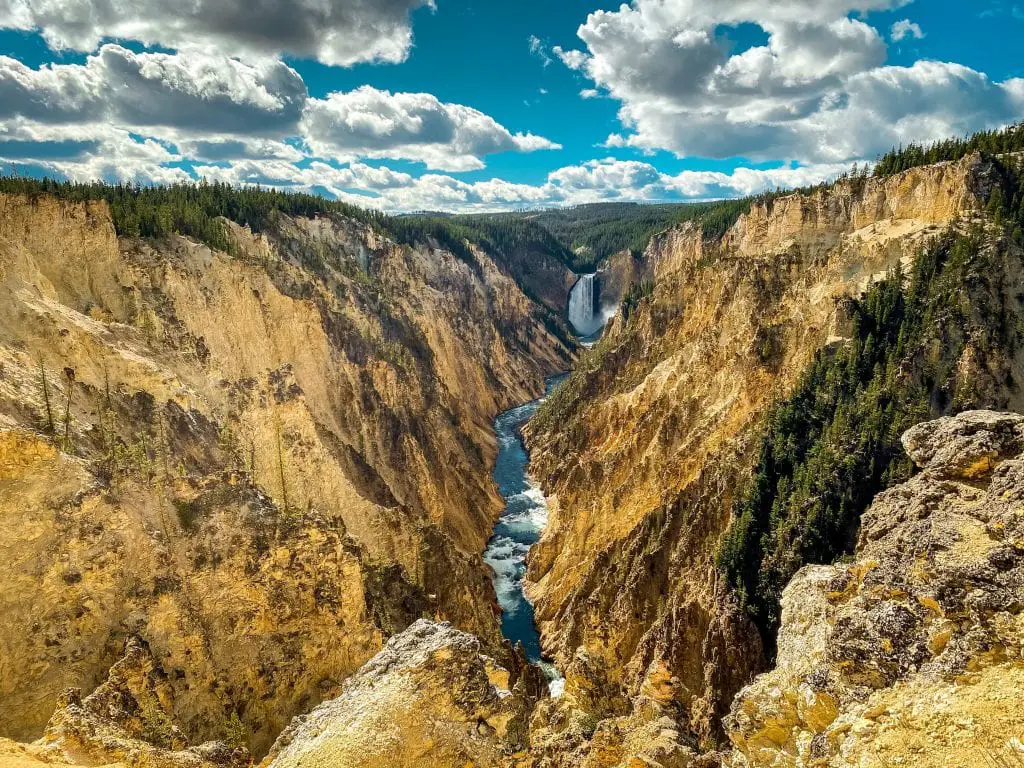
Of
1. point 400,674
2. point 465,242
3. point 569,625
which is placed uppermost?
point 465,242

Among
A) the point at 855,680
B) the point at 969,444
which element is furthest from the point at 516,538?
the point at 855,680

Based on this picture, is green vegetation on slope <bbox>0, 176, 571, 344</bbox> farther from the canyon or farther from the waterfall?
the waterfall

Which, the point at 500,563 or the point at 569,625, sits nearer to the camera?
the point at 569,625

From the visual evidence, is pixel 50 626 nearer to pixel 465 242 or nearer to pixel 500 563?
pixel 500 563

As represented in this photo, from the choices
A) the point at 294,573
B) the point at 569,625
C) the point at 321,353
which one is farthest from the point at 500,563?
the point at 294,573

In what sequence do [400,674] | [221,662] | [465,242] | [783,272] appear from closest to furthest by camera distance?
[400,674]
[221,662]
[783,272]
[465,242]

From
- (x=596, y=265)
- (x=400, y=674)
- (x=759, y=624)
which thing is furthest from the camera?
(x=596, y=265)

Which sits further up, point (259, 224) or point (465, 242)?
point (465, 242)
